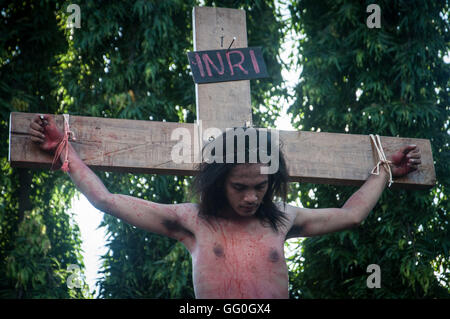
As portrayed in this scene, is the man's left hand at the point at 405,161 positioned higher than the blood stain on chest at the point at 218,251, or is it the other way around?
the man's left hand at the point at 405,161

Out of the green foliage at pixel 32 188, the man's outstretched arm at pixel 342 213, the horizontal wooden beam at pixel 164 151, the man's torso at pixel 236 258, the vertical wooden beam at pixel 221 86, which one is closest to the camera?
the man's torso at pixel 236 258

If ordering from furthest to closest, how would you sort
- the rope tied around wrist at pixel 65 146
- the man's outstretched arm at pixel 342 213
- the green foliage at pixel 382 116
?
the green foliage at pixel 382 116 < the man's outstretched arm at pixel 342 213 < the rope tied around wrist at pixel 65 146

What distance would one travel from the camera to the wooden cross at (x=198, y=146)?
113 inches

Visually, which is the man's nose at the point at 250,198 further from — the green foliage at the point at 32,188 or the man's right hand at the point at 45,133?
the green foliage at the point at 32,188

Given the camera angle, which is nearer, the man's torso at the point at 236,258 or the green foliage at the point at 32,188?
the man's torso at the point at 236,258

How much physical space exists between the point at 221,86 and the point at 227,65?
13 cm

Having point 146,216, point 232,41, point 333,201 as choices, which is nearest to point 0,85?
point 333,201

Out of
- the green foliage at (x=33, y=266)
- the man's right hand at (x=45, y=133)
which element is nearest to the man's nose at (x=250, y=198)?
the man's right hand at (x=45, y=133)

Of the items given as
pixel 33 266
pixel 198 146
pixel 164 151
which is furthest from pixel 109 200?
pixel 33 266

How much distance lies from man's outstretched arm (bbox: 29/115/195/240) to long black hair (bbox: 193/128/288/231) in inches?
4.6

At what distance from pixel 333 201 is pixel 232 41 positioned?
3685 mm

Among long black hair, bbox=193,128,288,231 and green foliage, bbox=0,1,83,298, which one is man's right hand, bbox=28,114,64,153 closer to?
long black hair, bbox=193,128,288,231

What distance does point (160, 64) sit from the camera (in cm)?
690

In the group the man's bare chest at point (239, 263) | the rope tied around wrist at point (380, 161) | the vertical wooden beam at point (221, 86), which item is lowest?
the man's bare chest at point (239, 263)
